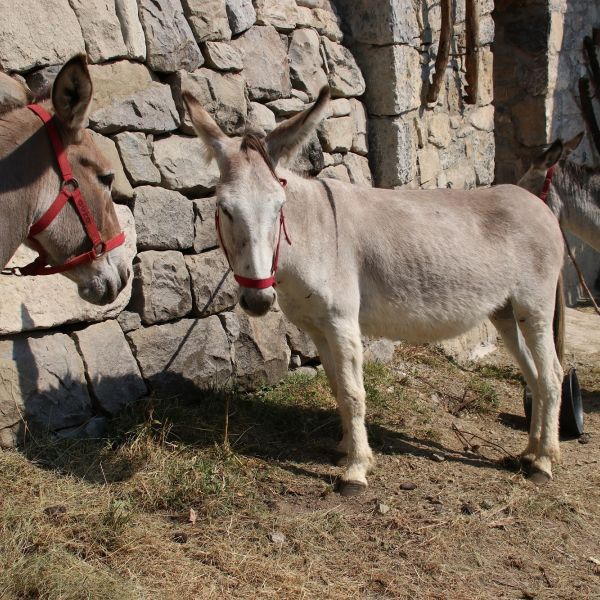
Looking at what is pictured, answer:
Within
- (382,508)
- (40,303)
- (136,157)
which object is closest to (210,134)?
(136,157)

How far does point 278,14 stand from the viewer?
5.22 m

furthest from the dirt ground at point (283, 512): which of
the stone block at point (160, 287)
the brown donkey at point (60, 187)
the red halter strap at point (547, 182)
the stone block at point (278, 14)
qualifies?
the stone block at point (278, 14)

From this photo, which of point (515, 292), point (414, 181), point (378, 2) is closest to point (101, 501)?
point (515, 292)

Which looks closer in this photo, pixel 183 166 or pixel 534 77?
pixel 183 166

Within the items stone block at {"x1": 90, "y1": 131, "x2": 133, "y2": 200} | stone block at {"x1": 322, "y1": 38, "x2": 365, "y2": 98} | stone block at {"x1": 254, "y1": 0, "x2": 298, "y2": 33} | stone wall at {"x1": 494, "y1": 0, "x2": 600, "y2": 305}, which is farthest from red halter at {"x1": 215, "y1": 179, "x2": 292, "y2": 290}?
stone wall at {"x1": 494, "y1": 0, "x2": 600, "y2": 305}

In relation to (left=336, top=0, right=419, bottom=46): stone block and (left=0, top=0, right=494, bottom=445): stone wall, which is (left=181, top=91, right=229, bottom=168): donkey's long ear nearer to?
(left=0, top=0, right=494, bottom=445): stone wall

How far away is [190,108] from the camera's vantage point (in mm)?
3594

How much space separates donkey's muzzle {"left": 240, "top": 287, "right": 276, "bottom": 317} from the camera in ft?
10.9

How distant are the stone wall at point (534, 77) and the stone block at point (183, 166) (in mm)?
4546

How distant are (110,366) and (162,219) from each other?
0.89m

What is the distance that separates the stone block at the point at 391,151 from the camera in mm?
5809

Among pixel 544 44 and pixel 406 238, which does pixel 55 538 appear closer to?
pixel 406 238

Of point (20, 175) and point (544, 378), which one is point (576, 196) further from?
point (20, 175)

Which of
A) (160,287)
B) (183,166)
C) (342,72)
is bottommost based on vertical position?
(160,287)
